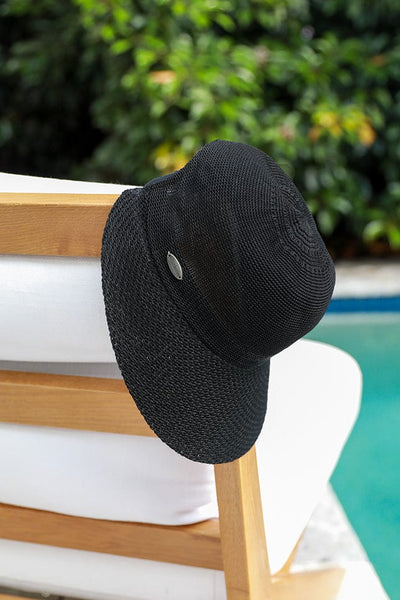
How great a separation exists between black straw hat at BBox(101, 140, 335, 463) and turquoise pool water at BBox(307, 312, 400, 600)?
101 cm

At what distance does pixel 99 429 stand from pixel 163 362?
137mm

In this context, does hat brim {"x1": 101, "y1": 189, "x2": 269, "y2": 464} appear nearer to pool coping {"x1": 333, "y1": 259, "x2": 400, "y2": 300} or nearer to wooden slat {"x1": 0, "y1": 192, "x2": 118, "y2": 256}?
wooden slat {"x1": 0, "y1": 192, "x2": 118, "y2": 256}

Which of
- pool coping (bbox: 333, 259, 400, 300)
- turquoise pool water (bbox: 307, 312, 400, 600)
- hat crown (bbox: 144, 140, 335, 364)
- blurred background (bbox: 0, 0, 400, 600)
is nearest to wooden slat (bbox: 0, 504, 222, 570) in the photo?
hat crown (bbox: 144, 140, 335, 364)

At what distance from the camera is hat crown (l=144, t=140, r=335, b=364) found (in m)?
0.61

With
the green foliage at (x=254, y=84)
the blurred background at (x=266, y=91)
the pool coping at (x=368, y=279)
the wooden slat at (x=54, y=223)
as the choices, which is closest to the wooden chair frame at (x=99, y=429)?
the wooden slat at (x=54, y=223)

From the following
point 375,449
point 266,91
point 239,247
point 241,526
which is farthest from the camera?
point 266,91

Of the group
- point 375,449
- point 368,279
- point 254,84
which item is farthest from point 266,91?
point 375,449

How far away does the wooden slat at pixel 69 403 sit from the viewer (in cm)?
76

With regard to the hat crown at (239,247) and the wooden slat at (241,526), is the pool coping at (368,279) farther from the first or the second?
the hat crown at (239,247)

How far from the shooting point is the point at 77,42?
464 centimetres

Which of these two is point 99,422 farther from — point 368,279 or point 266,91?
point 266,91

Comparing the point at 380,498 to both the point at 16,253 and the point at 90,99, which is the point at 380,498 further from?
the point at 90,99

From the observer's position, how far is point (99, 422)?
771 mm

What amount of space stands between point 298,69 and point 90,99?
169 cm
